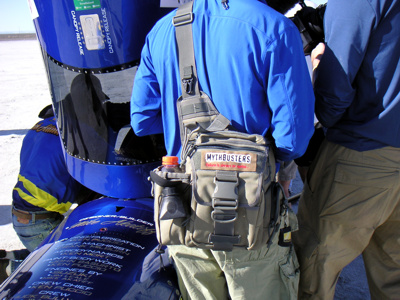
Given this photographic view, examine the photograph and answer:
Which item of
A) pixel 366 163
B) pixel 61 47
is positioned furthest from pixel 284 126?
pixel 61 47

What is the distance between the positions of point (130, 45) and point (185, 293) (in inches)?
50.0

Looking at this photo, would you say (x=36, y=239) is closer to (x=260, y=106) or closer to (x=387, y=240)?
(x=260, y=106)

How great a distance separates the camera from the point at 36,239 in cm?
260

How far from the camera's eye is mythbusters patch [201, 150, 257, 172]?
4.45 ft

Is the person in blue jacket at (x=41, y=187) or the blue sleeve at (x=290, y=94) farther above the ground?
the blue sleeve at (x=290, y=94)

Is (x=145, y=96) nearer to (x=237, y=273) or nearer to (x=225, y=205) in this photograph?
(x=225, y=205)

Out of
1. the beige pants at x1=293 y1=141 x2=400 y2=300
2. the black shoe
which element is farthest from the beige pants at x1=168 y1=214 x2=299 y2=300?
the black shoe

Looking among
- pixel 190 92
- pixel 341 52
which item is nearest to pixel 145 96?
pixel 190 92

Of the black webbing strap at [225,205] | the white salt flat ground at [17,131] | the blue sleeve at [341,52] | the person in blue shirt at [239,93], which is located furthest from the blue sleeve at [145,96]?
the white salt flat ground at [17,131]

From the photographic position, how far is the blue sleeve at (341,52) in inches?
56.9

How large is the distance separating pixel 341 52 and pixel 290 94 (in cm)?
35

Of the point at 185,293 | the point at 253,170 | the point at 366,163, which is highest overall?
the point at 253,170

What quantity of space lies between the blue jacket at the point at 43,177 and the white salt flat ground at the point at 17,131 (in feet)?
3.54

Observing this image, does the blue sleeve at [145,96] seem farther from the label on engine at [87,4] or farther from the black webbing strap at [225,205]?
the black webbing strap at [225,205]
